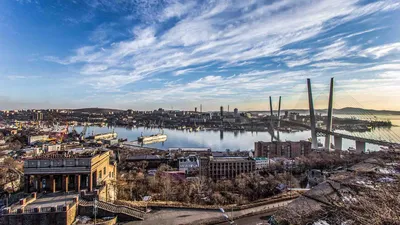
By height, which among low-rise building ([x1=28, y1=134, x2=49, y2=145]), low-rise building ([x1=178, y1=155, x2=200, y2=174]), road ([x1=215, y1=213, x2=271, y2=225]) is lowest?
low-rise building ([x1=178, y1=155, x2=200, y2=174])

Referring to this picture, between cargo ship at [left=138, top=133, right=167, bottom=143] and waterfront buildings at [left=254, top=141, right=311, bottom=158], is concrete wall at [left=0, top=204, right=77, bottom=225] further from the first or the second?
cargo ship at [left=138, top=133, right=167, bottom=143]

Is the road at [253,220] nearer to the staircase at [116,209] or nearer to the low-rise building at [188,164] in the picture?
the staircase at [116,209]

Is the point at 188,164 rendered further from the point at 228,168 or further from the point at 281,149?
the point at 281,149

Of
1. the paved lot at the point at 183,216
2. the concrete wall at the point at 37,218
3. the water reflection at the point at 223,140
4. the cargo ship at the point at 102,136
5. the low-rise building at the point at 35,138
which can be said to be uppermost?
the concrete wall at the point at 37,218

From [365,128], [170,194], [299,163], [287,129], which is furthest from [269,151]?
[287,129]

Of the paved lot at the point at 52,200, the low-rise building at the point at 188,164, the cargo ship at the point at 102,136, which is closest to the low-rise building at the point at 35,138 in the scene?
the cargo ship at the point at 102,136

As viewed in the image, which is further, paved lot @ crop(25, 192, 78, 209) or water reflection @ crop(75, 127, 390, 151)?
water reflection @ crop(75, 127, 390, 151)

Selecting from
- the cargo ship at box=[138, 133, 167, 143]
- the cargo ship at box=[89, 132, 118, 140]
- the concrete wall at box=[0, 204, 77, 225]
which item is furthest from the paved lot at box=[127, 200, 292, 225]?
the cargo ship at box=[89, 132, 118, 140]

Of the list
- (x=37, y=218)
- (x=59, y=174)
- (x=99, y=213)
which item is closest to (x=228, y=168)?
(x=59, y=174)

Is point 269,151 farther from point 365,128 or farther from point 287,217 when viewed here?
point 287,217

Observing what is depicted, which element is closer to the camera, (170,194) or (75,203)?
(75,203)

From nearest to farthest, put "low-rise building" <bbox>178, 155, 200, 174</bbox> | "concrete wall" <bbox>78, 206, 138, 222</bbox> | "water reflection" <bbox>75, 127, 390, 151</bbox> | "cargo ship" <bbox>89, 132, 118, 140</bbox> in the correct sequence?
1. "concrete wall" <bbox>78, 206, 138, 222</bbox>
2. "low-rise building" <bbox>178, 155, 200, 174</bbox>
3. "water reflection" <bbox>75, 127, 390, 151</bbox>
4. "cargo ship" <bbox>89, 132, 118, 140</bbox>
